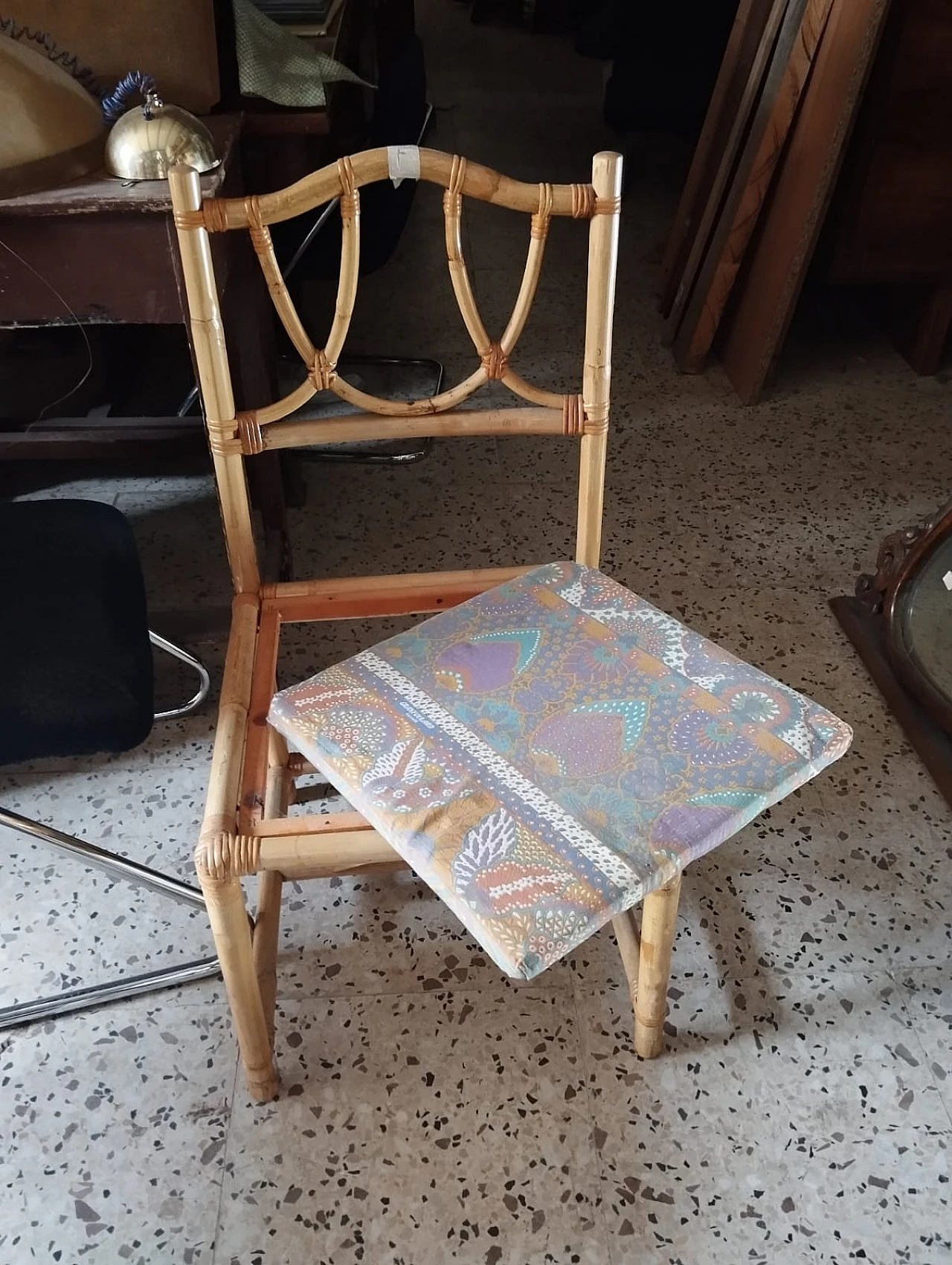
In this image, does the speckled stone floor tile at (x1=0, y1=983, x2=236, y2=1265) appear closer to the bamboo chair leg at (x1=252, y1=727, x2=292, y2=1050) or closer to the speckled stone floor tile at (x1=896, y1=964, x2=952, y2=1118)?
the bamboo chair leg at (x1=252, y1=727, x2=292, y2=1050)

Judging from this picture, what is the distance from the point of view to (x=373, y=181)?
874 millimetres

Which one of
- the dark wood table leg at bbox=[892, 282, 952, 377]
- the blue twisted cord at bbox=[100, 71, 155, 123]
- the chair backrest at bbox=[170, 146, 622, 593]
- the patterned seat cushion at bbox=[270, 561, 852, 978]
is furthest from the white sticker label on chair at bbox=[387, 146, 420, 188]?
the dark wood table leg at bbox=[892, 282, 952, 377]

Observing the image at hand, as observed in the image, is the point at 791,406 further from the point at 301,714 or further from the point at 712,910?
the point at 301,714

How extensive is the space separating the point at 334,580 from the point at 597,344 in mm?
361

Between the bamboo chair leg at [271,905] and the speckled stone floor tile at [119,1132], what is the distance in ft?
0.28

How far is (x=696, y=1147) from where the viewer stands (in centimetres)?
100

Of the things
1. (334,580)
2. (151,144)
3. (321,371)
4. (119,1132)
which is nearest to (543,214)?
(321,371)

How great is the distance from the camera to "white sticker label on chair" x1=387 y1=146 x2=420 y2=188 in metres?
0.87

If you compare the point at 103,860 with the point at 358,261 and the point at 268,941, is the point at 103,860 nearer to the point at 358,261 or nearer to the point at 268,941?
the point at 268,941

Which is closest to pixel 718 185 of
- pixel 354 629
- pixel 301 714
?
pixel 354 629

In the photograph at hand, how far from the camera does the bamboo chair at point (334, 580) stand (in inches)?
32.0

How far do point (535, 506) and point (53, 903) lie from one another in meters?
1.11

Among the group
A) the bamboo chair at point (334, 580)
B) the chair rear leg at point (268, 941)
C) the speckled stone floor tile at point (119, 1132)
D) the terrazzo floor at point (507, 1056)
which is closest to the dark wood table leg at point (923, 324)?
the terrazzo floor at point (507, 1056)

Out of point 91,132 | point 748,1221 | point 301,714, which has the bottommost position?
point 748,1221
